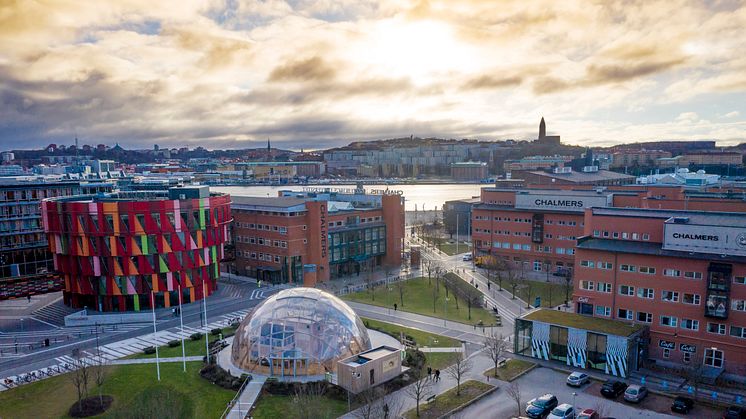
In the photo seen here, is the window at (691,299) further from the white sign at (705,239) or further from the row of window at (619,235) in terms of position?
the row of window at (619,235)

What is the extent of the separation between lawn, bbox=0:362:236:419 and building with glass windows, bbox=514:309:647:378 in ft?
72.4

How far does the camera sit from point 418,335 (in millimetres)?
41938

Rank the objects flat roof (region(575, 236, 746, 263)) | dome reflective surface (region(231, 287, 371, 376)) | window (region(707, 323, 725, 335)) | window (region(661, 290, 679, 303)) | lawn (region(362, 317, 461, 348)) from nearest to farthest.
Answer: dome reflective surface (region(231, 287, 371, 376)) → window (region(707, 323, 725, 335)) → flat roof (region(575, 236, 746, 263)) → window (region(661, 290, 679, 303)) → lawn (region(362, 317, 461, 348))

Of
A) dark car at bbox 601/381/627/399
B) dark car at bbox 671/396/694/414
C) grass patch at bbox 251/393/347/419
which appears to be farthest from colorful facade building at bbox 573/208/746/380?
grass patch at bbox 251/393/347/419

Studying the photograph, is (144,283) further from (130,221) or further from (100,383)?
(100,383)

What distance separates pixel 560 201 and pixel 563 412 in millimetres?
44398

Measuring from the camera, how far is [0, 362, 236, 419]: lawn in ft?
96.0

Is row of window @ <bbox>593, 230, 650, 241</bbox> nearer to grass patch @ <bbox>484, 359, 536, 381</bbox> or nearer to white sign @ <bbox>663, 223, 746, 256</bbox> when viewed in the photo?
white sign @ <bbox>663, 223, 746, 256</bbox>

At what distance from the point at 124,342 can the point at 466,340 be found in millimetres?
29154

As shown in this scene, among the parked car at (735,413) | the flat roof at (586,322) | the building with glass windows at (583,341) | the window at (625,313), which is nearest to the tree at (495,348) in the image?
the building with glass windows at (583,341)

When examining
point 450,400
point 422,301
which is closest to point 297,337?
point 450,400

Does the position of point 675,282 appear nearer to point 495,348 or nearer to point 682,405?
point 682,405

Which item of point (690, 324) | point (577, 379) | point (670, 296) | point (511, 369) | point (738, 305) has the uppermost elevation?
point (738, 305)

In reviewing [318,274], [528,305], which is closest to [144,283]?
[318,274]
